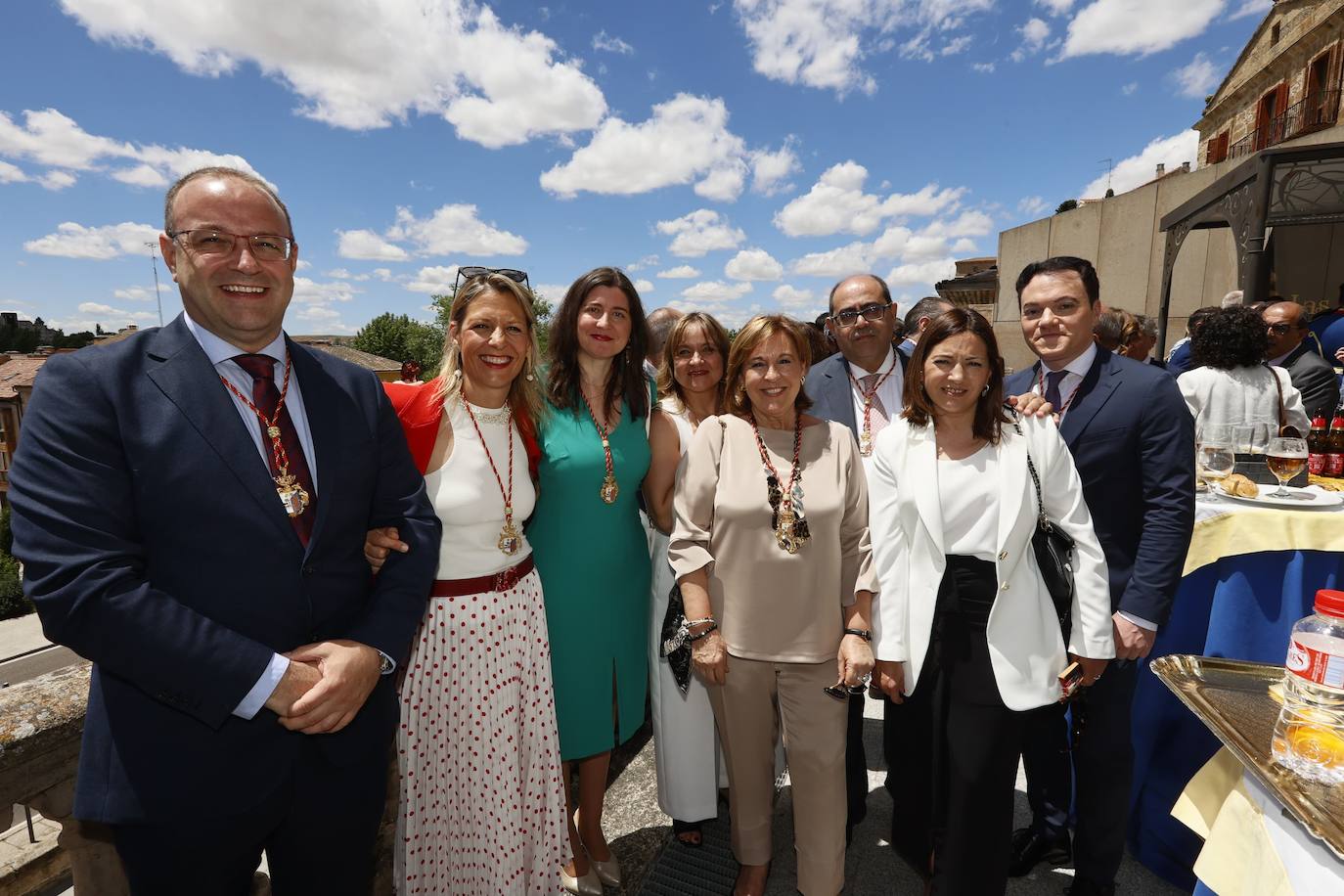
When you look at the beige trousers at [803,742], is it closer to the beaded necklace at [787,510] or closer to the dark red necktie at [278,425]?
the beaded necklace at [787,510]

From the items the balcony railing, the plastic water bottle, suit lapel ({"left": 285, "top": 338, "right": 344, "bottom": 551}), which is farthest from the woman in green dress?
the balcony railing

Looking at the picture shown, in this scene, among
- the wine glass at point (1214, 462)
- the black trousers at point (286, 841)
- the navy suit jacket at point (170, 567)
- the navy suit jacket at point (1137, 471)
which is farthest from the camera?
the wine glass at point (1214, 462)

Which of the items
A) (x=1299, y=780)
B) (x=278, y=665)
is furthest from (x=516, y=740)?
(x=1299, y=780)

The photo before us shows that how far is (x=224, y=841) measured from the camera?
4.83 feet

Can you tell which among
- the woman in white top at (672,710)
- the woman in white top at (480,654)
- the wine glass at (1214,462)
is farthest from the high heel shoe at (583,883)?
the wine glass at (1214,462)

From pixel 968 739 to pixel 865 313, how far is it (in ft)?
7.09

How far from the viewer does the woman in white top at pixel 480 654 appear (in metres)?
2.11

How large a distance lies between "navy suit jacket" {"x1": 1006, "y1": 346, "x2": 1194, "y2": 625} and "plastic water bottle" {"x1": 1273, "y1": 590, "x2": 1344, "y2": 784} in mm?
852

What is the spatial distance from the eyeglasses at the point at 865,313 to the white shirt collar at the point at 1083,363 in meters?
1.21

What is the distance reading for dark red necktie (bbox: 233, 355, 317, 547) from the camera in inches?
62.0

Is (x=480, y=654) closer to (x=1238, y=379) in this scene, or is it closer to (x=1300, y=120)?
(x=1238, y=379)

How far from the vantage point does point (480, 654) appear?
212cm

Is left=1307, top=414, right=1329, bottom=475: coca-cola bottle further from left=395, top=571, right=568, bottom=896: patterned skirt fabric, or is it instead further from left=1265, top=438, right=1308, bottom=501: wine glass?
left=395, top=571, right=568, bottom=896: patterned skirt fabric

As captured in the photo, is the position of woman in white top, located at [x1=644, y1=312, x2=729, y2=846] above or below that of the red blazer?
below
